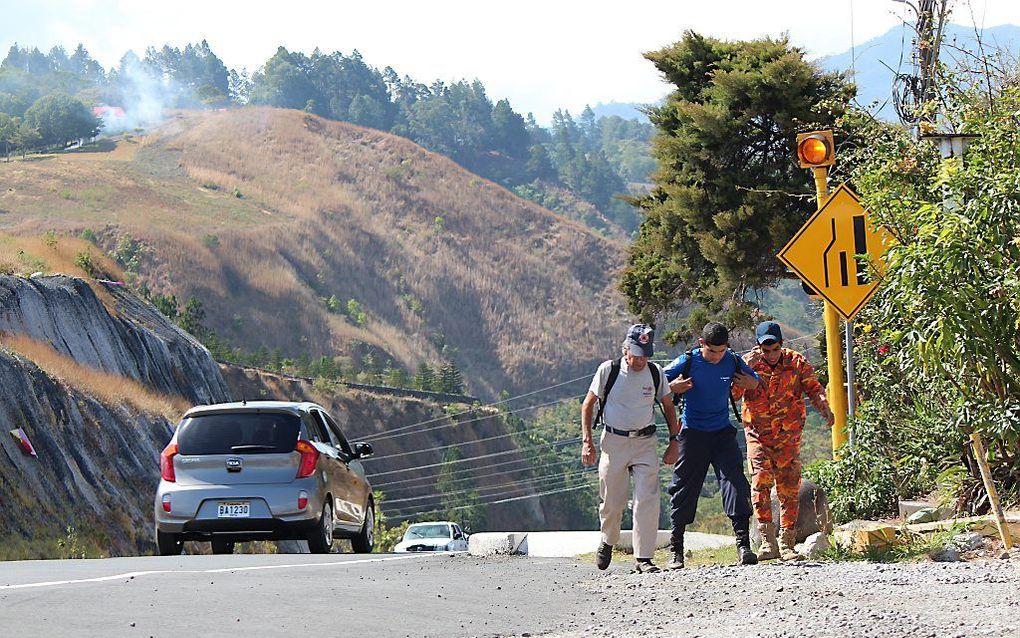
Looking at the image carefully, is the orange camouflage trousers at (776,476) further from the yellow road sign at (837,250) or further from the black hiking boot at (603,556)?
the yellow road sign at (837,250)

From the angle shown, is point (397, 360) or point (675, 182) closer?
point (675, 182)

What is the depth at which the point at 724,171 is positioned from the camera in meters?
29.2

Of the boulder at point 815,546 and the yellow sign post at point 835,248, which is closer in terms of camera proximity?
the boulder at point 815,546

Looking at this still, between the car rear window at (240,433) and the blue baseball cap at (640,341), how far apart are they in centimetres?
575

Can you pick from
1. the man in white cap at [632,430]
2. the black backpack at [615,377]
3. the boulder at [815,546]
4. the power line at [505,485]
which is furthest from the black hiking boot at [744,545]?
the power line at [505,485]

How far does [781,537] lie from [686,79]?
753 inches

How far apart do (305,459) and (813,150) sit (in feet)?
20.0

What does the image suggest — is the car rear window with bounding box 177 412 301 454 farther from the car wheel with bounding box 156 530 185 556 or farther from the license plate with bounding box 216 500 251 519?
the car wheel with bounding box 156 530 185 556

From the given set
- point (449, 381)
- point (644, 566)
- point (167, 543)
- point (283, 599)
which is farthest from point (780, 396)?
point (449, 381)

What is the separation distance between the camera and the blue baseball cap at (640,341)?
38.8 feet

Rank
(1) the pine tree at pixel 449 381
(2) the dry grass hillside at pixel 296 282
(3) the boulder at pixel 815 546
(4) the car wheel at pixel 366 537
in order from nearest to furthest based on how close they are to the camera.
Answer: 1. (3) the boulder at pixel 815 546
2. (4) the car wheel at pixel 366 537
3. (1) the pine tree at pixel 449 381
4. (2) the dry grass hillside at pixel 296 282

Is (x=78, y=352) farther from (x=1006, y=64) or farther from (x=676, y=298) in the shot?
(x=1006, y=64)

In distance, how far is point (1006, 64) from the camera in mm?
17609

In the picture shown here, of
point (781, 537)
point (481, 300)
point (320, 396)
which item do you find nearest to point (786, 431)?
point (781, 537)
